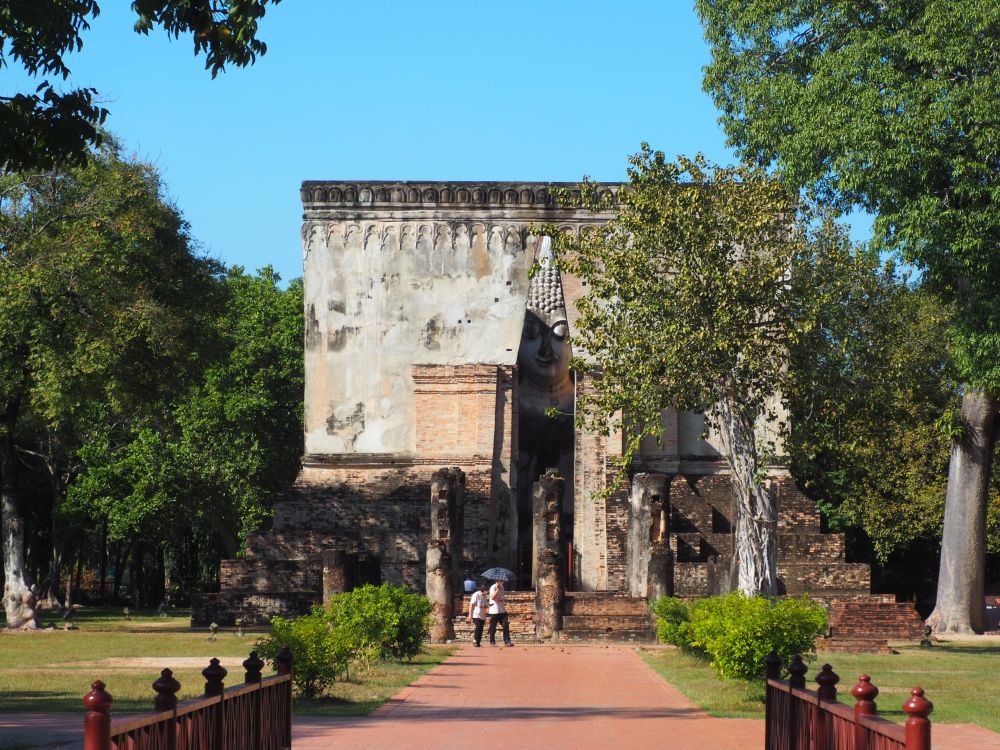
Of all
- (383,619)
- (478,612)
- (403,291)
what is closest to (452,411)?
(403,291)

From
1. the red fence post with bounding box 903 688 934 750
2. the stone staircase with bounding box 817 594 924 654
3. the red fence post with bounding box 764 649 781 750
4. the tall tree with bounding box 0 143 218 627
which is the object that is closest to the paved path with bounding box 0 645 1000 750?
the red fence post with bounding box 764 649 781 750

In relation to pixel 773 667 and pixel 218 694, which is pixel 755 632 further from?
pixel 218 694

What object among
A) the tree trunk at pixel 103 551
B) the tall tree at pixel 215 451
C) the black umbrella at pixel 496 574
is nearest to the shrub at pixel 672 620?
the black umbrella at pixel 496 574

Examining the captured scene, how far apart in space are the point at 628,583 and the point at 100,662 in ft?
36.9

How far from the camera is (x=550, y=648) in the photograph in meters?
22.5

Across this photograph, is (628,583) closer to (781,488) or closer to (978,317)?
(781,488)

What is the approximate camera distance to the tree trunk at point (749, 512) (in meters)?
21.2

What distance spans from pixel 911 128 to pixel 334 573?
37.8ft

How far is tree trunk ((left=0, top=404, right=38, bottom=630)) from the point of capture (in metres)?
26.5

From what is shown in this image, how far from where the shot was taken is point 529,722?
40.7 feet

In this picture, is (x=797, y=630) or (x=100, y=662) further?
(x=100, y=662)

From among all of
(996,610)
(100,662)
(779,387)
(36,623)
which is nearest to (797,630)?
(779,387)

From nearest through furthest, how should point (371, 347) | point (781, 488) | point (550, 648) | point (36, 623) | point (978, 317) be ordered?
point (978, 317)
point (550, 648)
point (36, 623)
point (781, 488)
point (371, 347)

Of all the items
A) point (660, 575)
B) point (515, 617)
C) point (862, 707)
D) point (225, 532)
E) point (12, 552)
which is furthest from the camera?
point (225, 532)
